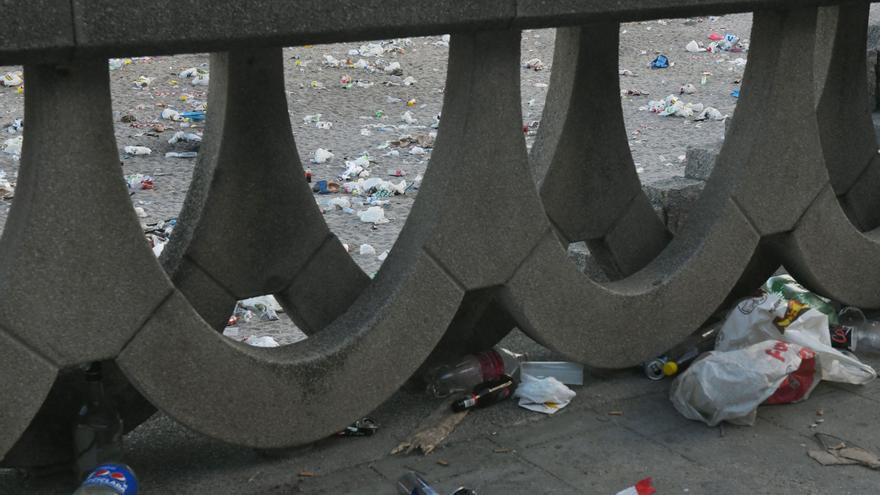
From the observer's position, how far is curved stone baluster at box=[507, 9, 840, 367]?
4086 mm

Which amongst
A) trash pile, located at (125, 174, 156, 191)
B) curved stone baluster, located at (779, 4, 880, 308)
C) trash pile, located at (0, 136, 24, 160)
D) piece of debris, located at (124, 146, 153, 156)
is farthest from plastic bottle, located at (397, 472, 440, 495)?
trash pile, located at (0, 136, 24, 160)

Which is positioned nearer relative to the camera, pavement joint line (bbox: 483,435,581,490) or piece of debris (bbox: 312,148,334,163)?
pavement joint line (bbox: 483,435,581,490)

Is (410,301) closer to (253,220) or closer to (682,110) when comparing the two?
(253,220)

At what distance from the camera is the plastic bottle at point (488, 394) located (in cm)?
413

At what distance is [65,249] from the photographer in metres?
3.06

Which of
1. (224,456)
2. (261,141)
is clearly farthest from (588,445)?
(261,141)

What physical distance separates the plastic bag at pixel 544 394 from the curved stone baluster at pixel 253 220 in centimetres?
66

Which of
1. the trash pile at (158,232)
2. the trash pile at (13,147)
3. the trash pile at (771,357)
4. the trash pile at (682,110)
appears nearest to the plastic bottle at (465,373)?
the trash pile at (771,357)

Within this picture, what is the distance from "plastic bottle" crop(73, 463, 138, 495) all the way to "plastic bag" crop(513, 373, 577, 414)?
4.46 ft

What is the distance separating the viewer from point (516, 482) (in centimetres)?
372

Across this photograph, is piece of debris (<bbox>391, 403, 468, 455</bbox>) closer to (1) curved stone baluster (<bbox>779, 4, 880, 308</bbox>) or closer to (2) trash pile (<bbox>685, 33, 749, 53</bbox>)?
(1) curved stone baluster (<bbox>779, 4, 880, 308</bbox>)

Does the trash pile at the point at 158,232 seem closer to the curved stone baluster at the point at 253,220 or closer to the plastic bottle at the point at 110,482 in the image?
the curved stone baluster at the point at 253,220

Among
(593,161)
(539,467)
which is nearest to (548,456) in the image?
(539,467)

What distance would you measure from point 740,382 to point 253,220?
1.65 m
